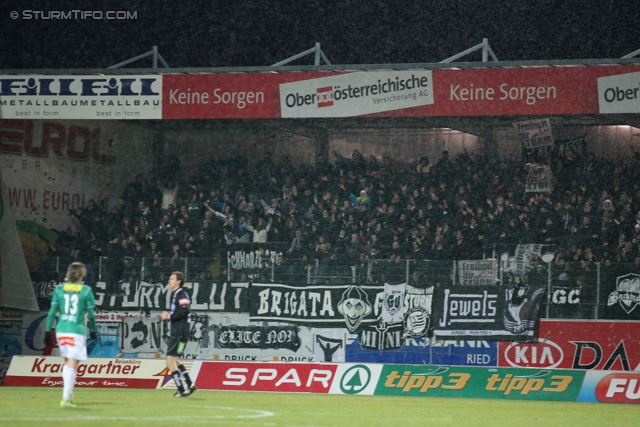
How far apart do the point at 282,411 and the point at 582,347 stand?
22.8ft

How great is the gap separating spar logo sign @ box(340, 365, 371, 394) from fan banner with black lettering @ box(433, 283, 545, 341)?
225 centimetres

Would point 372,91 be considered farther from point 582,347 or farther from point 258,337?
point 582,347

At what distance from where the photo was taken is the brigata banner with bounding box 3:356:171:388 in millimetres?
15922

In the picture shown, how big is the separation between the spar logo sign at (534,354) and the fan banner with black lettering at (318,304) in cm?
243

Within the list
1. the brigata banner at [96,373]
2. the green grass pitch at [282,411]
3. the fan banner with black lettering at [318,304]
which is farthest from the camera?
the fan banner with black lettering at [318,304]

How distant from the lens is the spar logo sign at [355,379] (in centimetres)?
1541

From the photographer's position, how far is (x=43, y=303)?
19.0 metres

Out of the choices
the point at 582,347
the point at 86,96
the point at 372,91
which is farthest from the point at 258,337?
the point at 86,96

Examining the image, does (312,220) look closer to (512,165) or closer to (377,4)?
(512,165)

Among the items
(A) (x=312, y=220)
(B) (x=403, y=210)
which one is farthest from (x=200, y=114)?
(B) (x=403, y=210)

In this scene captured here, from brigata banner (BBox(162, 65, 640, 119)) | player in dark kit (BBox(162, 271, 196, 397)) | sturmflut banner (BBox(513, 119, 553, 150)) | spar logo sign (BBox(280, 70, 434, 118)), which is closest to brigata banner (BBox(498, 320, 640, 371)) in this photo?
brigata banner (BBox(162, 65, 640, 119))

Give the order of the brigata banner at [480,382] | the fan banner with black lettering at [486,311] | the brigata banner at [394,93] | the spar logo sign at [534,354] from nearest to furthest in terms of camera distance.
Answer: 1. the brigata banner at [480,382]
2. the spar logo sign at [534,354]
3. the fan banner with black lettering at [486,311]
4. the brigata banner at [394,93]

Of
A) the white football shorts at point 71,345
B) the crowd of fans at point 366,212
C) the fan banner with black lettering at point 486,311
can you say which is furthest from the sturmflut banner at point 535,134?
the white football shorts at point 71,345

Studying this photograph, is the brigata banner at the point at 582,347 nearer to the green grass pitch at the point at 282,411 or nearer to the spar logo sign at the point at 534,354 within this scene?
the spar logo sign at the point at 534,354
